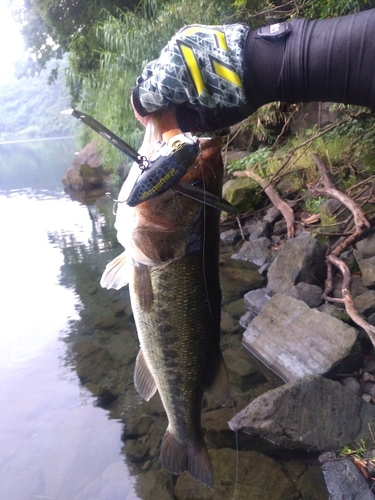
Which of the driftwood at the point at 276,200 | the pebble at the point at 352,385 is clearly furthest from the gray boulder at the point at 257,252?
the pebble at the point at 352,385

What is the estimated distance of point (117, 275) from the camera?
189cm

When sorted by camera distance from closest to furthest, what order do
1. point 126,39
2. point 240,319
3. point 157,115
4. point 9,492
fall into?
point 157,115 → point 9,492 → point 240,319 → point 126,39

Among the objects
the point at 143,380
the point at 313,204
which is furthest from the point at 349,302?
the point at 313,204

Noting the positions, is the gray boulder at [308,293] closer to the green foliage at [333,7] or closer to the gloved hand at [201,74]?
the gloved hand at [201,74]

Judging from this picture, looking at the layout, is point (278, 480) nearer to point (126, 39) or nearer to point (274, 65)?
point (274, 65)

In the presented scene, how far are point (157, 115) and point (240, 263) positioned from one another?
581 centimetres

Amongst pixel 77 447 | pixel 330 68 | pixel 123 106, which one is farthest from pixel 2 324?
pixel 330 68

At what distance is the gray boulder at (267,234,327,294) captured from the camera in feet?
17.1

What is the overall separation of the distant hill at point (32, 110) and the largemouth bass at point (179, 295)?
51.5 m

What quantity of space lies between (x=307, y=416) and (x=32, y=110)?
6697 cm

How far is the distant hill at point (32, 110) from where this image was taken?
54.4 m

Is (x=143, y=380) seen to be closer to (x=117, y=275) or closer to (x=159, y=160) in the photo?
(x=117, y=275)

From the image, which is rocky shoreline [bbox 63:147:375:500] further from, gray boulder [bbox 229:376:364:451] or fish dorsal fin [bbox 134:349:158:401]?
fish dorsal fin [bbox 134:349:158:401]

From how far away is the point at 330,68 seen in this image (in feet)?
4.03
